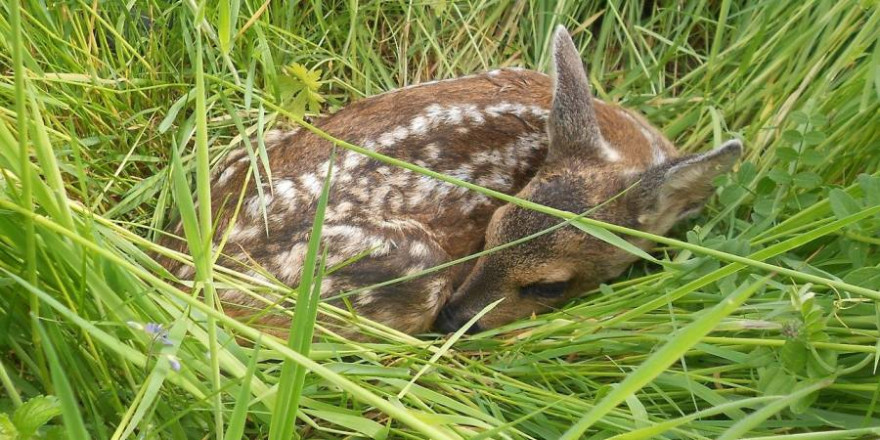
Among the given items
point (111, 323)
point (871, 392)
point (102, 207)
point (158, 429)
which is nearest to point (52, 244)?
point (111, 323)

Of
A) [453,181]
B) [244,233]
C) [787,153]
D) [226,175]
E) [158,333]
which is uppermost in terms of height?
[453,181]

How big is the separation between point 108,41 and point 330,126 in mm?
1022

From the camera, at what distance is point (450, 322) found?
2.75m

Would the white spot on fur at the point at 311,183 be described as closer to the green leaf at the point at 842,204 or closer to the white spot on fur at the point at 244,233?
the white spot on fur at the point at 244,233

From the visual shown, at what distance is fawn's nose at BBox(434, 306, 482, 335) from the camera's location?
2.72 metres

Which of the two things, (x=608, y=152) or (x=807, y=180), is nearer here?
(x=807, y=180)

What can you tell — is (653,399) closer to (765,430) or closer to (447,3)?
(765,430)

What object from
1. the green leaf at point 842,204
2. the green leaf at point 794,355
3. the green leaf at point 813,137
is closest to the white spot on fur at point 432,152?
the green leaf at point 813,137

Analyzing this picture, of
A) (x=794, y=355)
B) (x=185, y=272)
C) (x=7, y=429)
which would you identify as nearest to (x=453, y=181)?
(x=794, y=355)

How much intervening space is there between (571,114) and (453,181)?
108 cm

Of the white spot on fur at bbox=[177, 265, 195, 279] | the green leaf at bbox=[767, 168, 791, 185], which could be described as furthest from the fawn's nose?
the green leaf at bbox=[767, 168, 791, 185]

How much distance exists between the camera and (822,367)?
1.79 m

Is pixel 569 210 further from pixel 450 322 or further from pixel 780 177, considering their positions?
pixel 780 177

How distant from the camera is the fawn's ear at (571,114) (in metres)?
2.69
